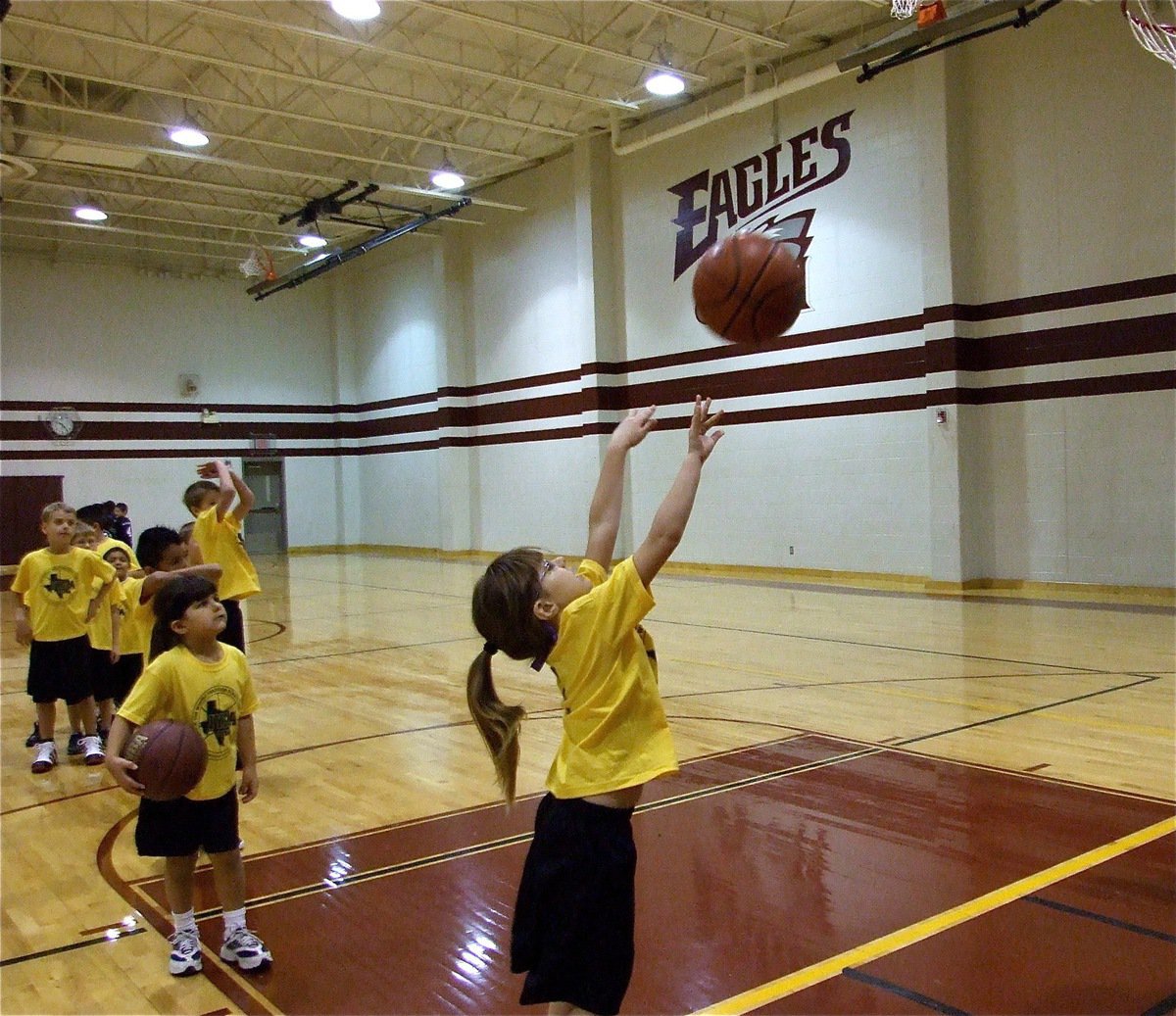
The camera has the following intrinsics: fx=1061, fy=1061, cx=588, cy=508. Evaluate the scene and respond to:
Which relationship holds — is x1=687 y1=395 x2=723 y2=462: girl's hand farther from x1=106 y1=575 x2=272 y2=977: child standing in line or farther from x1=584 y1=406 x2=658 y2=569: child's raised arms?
x1=106 y1=575 x2=272 y2=977: child standing in line

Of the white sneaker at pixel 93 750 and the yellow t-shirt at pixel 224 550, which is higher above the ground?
the yellow t-shirt at pixel 224 550

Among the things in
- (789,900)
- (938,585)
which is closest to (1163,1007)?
(789,900)

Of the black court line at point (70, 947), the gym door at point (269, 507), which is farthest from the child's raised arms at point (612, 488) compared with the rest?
the gym door at point (269, 507)

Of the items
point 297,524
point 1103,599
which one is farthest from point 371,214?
point 1103,599

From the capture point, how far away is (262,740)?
5863mm

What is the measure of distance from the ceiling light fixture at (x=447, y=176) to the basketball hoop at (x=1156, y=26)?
30.9 feet

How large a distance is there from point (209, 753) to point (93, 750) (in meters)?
2.84

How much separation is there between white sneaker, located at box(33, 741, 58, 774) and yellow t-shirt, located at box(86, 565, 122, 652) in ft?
1.77

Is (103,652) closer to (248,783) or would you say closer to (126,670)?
(126,670)

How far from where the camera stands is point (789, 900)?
130 inches

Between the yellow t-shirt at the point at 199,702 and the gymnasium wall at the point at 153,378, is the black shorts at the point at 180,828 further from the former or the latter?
the gymnasium wall at the point at 153,378

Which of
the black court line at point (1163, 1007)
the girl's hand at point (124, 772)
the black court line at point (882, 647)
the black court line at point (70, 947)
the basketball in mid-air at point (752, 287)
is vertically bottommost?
the black court line at point (70, 947)

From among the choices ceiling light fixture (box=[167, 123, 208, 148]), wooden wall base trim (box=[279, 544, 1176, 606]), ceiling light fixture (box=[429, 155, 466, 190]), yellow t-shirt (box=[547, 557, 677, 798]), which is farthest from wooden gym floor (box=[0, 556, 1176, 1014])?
ceiling light fixture (box=[429, 155, 466, 190])

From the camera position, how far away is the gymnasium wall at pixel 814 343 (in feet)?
34.3
